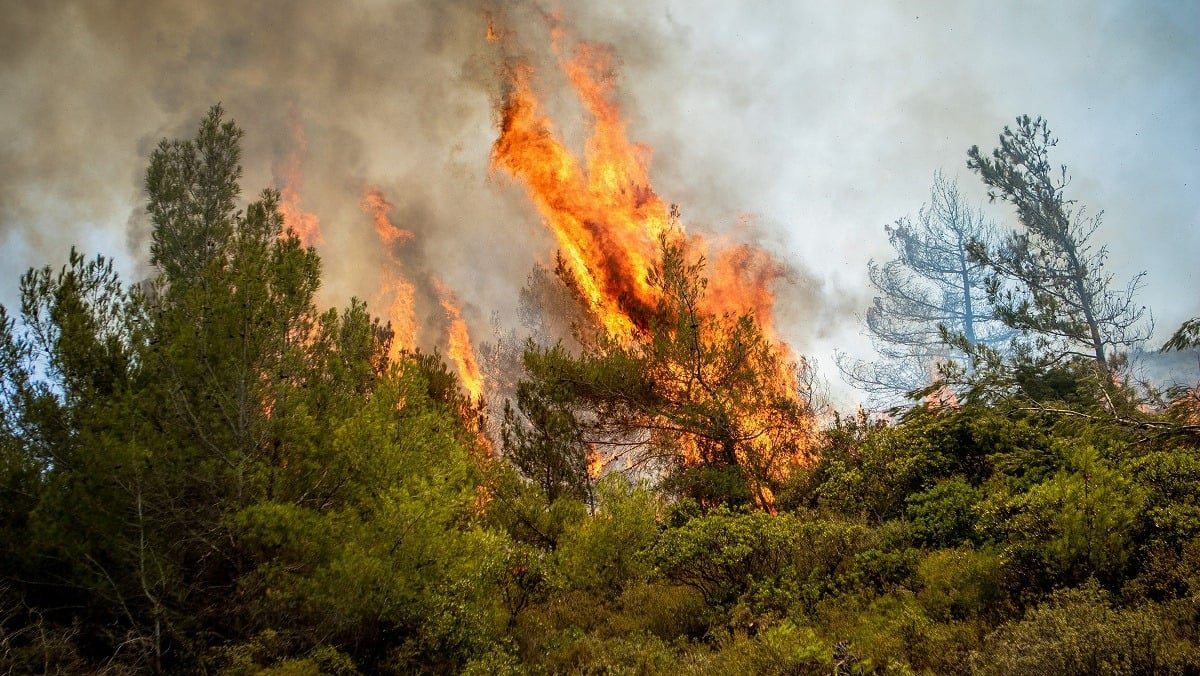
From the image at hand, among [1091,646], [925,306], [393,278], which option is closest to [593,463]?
[1091,646]

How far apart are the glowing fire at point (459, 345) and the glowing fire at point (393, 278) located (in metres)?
2.85

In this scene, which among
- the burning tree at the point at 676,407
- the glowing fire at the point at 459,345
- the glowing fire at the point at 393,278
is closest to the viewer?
the burning tree at the point at 676,407

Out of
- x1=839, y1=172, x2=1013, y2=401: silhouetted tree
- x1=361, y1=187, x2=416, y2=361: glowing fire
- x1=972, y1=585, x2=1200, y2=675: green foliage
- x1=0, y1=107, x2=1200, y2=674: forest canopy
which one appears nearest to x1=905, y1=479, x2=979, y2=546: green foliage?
x1=0, y1=107, x2=1200, y2=674: forest canopy

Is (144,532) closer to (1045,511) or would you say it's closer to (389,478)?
(389,478)

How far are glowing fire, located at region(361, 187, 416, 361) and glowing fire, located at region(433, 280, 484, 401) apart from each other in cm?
285

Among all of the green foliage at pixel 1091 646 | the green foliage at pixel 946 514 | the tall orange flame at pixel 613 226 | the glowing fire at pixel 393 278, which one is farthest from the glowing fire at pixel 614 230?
the glowing fire at pixel 393 278

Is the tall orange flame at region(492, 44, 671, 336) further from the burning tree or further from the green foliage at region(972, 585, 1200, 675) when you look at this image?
the green foliage at region(972, 585, 1200, 675)

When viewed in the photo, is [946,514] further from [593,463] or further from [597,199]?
[597,199]

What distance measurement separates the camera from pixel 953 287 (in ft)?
103

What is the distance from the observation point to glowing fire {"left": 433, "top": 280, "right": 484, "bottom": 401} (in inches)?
1464

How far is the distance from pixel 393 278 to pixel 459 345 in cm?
1091

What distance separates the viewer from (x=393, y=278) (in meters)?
47.8

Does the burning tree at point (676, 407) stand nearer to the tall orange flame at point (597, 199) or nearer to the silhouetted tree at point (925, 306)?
the tall orange flame at point (597, 199)

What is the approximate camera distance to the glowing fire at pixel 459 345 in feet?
122
